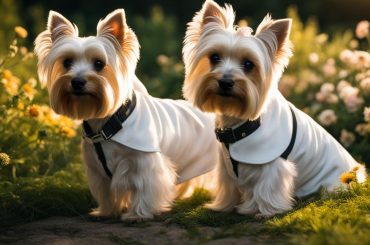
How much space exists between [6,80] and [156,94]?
434 centimetres

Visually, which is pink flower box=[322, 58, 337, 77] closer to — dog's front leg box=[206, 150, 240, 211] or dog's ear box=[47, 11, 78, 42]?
dog's front leg box=[206, 150, 240, 211]

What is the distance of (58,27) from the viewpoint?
5.55m

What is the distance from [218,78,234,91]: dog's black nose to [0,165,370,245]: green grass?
107 centimetres

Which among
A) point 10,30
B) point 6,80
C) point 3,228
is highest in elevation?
point 10,30

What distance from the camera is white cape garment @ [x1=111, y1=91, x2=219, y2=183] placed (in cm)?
553

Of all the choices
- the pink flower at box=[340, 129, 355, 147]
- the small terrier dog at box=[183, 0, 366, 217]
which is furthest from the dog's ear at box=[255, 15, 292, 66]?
the pink flower at box=[340, 129, 355, 147]

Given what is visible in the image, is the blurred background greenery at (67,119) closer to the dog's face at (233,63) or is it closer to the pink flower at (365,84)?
→ the pink flower at (365,84)

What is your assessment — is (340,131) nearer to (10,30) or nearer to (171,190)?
(171,190)

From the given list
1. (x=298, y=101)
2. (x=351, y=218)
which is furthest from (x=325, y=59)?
(x=351, y=218)

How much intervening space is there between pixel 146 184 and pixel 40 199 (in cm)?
105

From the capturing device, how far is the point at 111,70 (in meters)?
5.41

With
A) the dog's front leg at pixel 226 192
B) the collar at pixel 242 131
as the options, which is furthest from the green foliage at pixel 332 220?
the collar at pixel 242 131

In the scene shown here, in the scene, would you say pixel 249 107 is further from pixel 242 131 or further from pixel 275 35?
pixel 275 35

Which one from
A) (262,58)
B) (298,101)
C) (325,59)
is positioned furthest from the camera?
(325,59)
